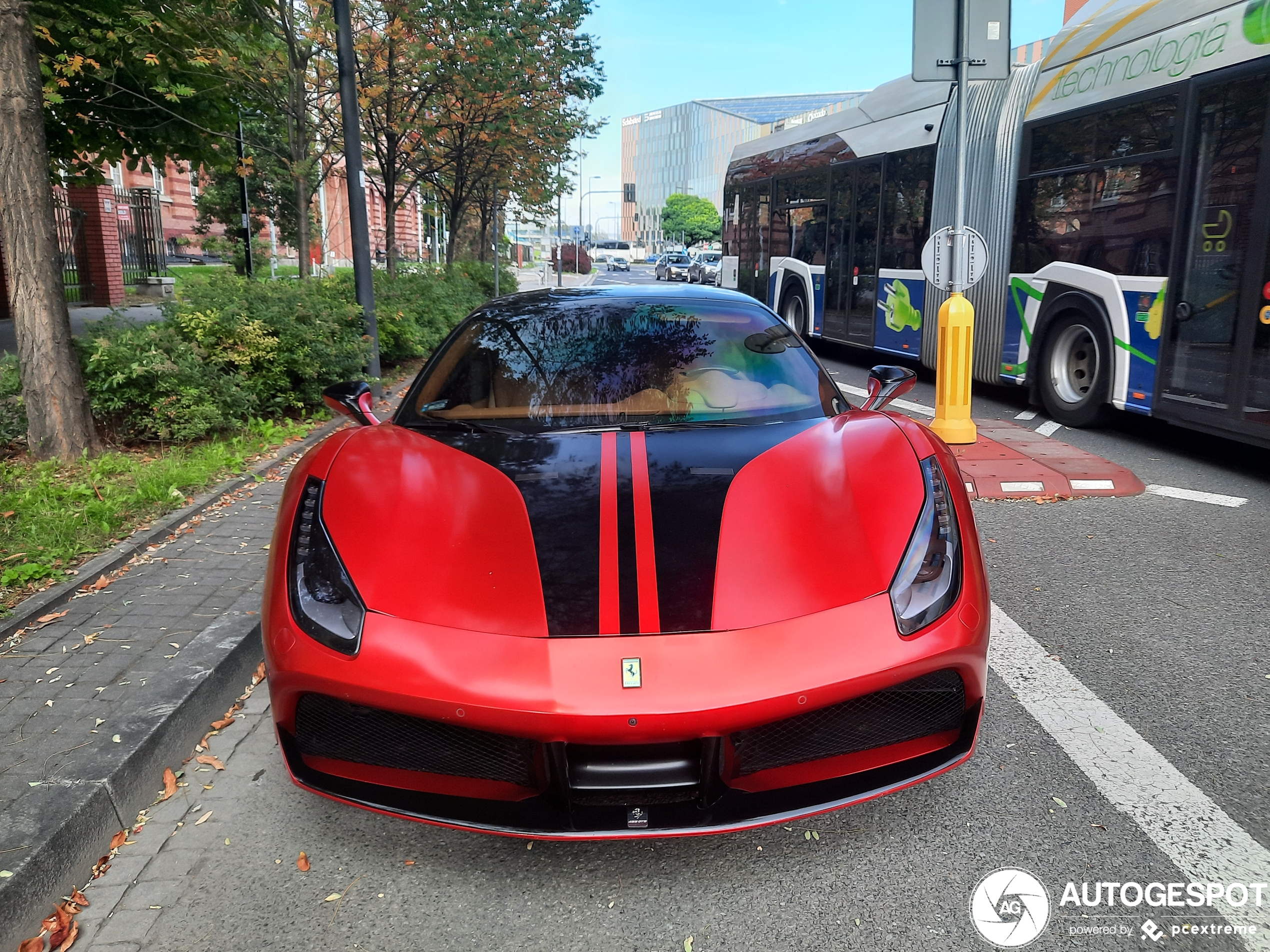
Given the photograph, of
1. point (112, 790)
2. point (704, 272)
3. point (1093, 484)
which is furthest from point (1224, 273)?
point (704, 272)

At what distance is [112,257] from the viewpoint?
21.4m

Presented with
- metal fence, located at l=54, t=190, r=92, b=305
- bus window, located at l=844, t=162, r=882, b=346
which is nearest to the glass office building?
metal fence, located at l=54, t=190, r=92, b=305

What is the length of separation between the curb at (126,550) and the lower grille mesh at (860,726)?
2.91 metres

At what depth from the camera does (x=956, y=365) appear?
7219 mm

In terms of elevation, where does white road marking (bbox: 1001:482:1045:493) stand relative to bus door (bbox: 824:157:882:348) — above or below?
below

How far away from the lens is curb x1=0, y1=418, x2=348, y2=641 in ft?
12.2

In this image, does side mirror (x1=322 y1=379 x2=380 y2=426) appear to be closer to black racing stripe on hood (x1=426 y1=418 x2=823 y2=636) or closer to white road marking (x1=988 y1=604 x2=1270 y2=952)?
black racing stripe on hood (x1=426 y1=418 x2=823 y2=636)

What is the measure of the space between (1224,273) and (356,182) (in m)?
7.75

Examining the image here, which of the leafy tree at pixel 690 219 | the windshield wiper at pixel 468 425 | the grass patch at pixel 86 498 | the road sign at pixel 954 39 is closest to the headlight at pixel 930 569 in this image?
the windshield wiper at pixel 468 425

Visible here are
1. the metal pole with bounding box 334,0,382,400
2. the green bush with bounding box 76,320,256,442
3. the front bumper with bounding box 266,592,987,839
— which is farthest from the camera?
the metal pole with bounding box 334,0,382,400

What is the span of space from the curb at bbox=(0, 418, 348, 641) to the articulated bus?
19.0ft

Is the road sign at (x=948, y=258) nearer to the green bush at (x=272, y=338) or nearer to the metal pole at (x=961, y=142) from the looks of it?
the metal pole at (x=961, y=142)

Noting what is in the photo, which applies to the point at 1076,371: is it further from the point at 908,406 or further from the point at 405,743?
the point at 405,743

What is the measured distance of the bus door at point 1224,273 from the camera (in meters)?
6.04
